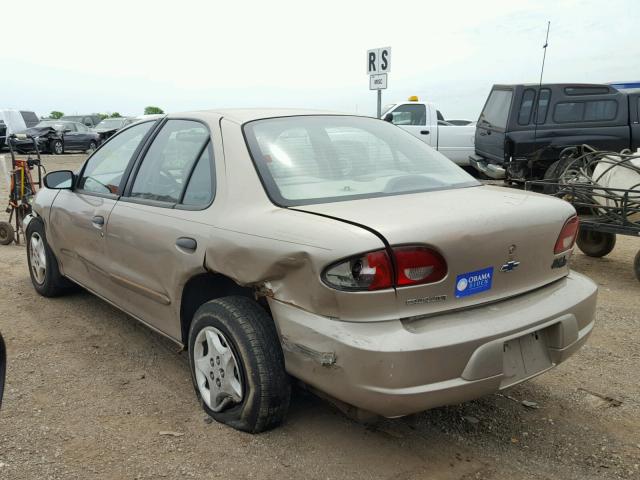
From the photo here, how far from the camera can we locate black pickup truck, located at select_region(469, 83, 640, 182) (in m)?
9.58

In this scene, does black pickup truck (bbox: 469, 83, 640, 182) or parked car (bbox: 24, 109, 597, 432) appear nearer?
parked car (bbox: 24, 109, 597, 432)

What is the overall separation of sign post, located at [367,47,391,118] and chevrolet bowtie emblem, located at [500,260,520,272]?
8.35m

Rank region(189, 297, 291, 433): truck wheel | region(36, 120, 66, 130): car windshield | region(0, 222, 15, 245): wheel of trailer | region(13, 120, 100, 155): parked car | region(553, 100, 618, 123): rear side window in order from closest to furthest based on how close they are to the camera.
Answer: region(189, 297, 291, 433): truck wheel
region(0, 222, 15, 245): wheel of trailer
region(553, 100, 618, 123): rear side window
region(13, 120, 100, 155): parked car
region(36, 120, 66, 130): car windshield

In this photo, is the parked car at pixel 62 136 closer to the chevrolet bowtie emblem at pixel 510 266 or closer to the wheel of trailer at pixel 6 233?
the wheel of trailer at pixel 6 233

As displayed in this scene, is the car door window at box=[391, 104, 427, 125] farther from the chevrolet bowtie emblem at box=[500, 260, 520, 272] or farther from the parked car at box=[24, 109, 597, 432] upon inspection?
the chevrolet bowtie emblem at box=[500, 260, 520, 272]

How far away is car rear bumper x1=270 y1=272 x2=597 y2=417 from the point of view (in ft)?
7.39

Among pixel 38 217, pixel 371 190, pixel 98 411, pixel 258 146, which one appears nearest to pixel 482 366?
pixel 371 190

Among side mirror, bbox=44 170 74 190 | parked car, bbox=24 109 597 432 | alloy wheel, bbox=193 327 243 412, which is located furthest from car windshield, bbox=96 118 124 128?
alloy wheel, bbox=193 327 243 412

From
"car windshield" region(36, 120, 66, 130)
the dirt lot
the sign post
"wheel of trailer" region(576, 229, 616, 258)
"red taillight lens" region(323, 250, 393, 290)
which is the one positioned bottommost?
"wheel of trailer" region(576, 229, 616, 258)

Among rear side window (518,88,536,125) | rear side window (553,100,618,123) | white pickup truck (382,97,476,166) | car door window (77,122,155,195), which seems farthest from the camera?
white pickup truck (382,97,476,166)

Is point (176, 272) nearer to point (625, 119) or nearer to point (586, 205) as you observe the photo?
point (586, 205)

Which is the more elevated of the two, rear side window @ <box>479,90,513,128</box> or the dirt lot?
rear side window @ <box>479,90,513,128</box>

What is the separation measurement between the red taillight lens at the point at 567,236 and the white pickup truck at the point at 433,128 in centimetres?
1130

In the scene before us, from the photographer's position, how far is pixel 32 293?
527cm
